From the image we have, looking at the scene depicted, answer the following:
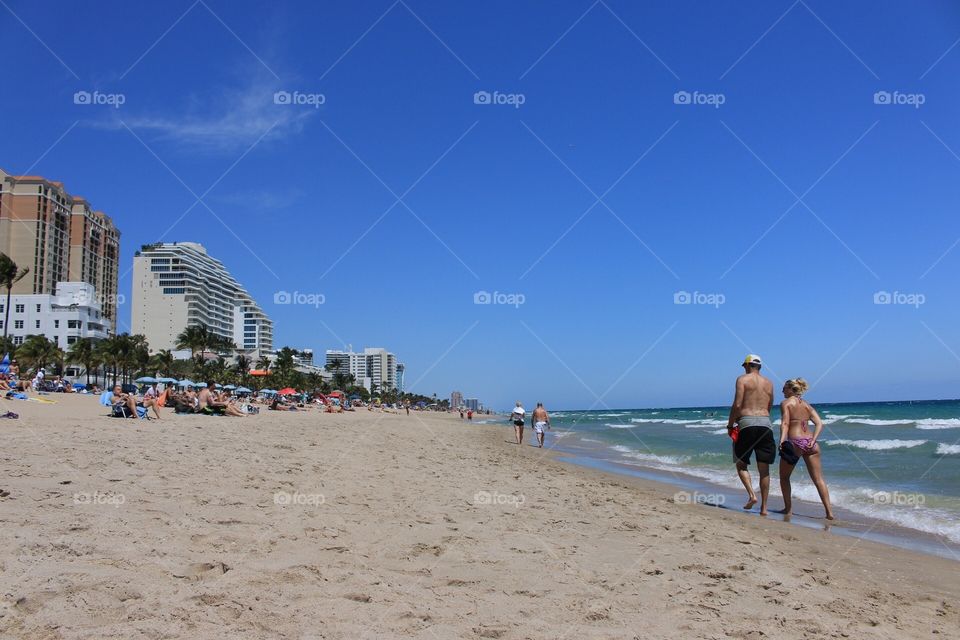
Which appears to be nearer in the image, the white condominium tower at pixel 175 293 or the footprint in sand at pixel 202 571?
the footprint in sand at pixel 202 571

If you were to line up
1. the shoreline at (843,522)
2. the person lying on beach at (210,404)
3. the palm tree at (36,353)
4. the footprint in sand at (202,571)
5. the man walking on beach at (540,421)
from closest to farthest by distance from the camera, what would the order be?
the footprint in sand at (202,571) < the shoreline at (843,522) < the person lying on beach at (210,404) < the man walking on beach at (540,421) < the palm tree at (36,353)

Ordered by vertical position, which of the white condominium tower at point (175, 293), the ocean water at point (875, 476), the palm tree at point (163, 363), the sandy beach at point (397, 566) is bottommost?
the ocean water at point (875, 476)

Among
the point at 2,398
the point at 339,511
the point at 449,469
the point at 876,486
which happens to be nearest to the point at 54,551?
the point at 339,511

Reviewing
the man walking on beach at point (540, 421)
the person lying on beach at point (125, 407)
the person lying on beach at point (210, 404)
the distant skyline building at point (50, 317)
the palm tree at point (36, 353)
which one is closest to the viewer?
the person lying on beach at point (125, 407)

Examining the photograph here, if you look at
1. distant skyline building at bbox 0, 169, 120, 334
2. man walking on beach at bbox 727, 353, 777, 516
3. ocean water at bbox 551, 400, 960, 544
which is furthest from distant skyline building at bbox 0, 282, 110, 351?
man walking on beach at bbox 727, 353, 777, 516

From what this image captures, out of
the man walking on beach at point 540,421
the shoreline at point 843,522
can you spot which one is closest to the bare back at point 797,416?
the shoreline at point 843,522

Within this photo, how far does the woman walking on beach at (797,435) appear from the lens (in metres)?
7.92

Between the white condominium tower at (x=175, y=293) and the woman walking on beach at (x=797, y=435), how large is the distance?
129437 millimetres

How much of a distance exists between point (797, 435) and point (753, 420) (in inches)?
22.8

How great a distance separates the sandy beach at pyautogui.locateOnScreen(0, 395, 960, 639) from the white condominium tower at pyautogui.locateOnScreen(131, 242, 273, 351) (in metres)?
128

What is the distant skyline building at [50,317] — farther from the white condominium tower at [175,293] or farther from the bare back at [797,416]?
the bare back at [797,416]

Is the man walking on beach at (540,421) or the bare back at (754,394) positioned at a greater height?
the bare back at (754,394)

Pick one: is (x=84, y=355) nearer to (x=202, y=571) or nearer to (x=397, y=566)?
(x=202, y=571)

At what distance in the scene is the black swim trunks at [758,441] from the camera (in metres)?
7.93
